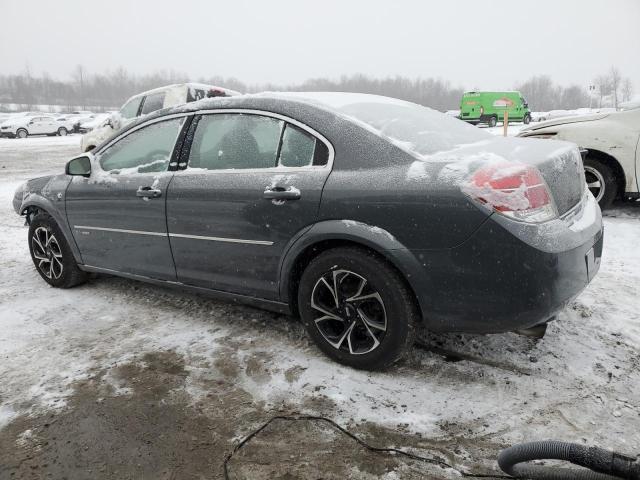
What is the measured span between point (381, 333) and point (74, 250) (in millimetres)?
2837

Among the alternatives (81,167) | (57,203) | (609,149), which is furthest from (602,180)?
(57,203)

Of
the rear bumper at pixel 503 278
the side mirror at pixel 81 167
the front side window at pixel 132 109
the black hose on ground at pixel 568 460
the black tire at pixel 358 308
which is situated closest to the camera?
the black hose on ground at pixel 568 460

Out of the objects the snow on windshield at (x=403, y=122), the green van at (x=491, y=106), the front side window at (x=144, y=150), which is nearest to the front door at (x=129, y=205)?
the front side window at (x=144, y=150)

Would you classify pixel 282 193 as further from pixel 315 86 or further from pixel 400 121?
pixel 315 86

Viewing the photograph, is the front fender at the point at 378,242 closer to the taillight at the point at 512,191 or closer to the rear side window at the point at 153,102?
the taillight at the point at 512,191

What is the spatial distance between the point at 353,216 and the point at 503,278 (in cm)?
80

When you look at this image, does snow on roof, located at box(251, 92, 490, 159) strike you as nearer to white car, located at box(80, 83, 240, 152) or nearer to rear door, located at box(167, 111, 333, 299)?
rear door, located at box(167, 111, 333, 299)

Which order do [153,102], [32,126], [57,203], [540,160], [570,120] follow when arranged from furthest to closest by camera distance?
[32,126], [153,102], [570,120], [57,203], [540,160]

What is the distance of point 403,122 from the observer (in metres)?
3.01

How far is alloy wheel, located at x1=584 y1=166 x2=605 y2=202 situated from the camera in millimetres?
5754

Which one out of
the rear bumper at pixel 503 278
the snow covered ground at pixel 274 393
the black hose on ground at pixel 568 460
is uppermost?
the rear bumper at pixel 503 278

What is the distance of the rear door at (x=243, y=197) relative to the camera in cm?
285

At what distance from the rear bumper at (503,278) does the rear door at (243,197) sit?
2.60ft

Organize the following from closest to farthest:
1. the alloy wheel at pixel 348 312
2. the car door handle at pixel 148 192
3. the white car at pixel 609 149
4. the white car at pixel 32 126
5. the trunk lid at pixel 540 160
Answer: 1. the trunk lid at pixel 540 160
2. the alloy wheel at pixel 348 312
3. the car door handle at pixel 148 192
4. the white car at pixel 609 149
5. the white car at pixel 32 126
